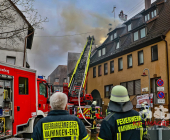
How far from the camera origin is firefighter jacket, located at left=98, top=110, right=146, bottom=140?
9.20 feet

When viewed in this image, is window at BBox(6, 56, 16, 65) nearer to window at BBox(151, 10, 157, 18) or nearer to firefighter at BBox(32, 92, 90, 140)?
window at BBox(151, 10, 157, 18)

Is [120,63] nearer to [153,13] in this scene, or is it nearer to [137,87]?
[137,87]

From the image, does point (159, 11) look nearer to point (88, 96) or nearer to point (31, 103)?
point (88, 96)

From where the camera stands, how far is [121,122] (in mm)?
2865

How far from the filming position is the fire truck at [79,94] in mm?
14805

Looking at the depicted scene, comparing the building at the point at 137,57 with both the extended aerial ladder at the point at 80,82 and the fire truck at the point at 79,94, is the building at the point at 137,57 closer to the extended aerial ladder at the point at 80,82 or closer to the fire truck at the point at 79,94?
the extended aerial ladder at the point at 80,82

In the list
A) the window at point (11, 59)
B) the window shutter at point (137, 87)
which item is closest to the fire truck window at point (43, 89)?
the window at point (11, 59)

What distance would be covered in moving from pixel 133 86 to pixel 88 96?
7.00 meters

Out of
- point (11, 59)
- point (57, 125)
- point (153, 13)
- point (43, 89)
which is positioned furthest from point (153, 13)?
point (57, 125)

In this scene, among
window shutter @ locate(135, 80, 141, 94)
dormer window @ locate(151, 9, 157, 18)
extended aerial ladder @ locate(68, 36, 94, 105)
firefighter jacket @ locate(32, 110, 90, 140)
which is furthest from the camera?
dormer window @ locate(151, 9, 157, 18)

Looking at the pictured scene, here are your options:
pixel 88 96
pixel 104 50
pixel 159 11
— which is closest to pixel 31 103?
pixel 88 96

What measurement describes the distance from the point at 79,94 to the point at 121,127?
42.1 ft

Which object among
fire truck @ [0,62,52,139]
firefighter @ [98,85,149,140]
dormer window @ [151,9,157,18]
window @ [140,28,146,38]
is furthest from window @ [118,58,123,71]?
firefighter @ [98,85,149,140]

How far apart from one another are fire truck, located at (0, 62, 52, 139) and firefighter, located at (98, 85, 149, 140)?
514cm
